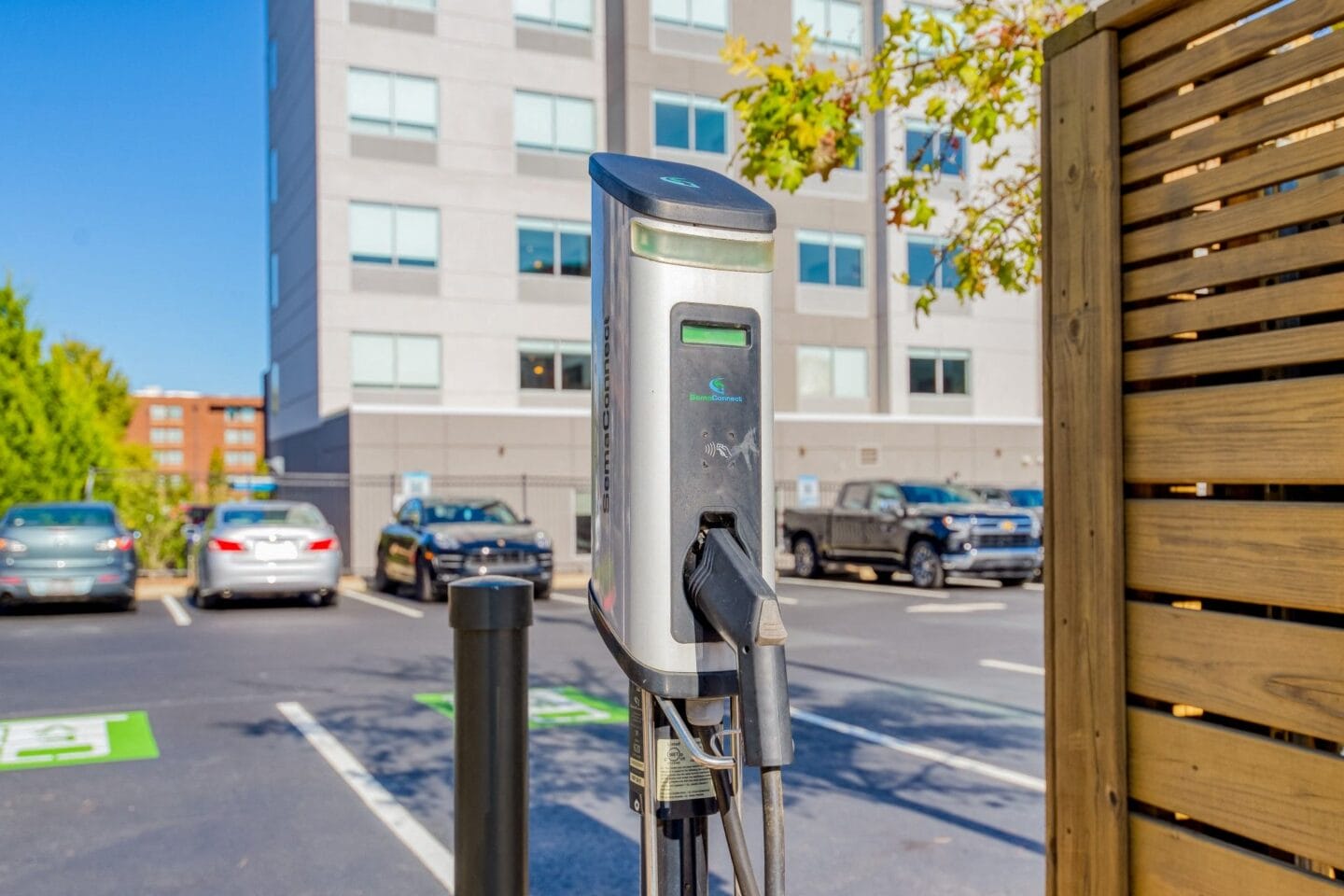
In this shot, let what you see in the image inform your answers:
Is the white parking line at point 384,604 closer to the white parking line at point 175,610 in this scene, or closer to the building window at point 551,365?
the white parking line at point 175,610

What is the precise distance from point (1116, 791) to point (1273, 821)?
38 centimetres

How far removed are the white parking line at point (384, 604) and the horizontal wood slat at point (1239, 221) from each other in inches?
500

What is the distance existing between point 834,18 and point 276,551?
63.7 ft

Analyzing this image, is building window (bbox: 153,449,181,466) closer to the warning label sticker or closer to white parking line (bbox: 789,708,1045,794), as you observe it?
white parking line (bbox: 789,708,1045,794)

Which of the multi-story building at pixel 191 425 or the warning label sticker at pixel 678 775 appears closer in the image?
the warning label sticker at pixel 678 775

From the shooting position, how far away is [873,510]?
1989 centimetres

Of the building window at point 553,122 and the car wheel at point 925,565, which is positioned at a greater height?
the building window at point 553,122

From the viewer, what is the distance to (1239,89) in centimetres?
242

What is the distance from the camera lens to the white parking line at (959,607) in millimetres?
15156

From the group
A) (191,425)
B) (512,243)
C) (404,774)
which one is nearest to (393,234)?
(512,243)

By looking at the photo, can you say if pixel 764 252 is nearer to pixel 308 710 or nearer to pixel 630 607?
pixel 630 607

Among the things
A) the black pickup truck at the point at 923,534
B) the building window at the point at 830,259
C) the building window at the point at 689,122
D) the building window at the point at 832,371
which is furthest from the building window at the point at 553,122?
the black pickup truck at the point at 923,534

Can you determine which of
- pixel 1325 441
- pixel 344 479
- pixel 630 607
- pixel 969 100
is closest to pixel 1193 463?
pixel 1325 441

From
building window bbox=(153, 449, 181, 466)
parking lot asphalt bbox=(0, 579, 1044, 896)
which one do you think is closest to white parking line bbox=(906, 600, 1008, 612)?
parking lot asphalt bbox=(0, 579, 1044, 896)
